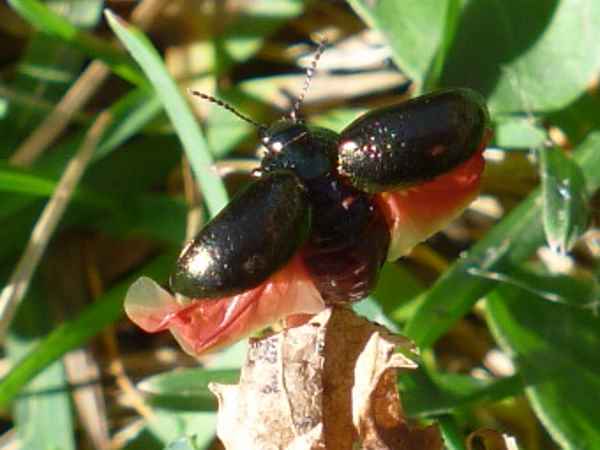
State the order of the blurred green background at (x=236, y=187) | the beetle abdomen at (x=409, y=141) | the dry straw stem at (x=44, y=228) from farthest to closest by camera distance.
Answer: the dry straw stem at (x=44, y=228), the blurred green background at (x=236, y=187), the beetle abdomen at (x=409, y=141)

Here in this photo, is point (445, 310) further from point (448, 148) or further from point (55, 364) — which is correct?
point (55, 364)

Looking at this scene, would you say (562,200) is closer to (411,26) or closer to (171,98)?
(411,26)

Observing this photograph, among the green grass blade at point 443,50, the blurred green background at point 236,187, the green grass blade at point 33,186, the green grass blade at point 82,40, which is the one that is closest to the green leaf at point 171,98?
the blurred green background at point 236,187

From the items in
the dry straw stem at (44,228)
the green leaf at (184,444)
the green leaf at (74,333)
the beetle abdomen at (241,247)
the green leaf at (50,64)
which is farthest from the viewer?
the green leaf at (50,64)

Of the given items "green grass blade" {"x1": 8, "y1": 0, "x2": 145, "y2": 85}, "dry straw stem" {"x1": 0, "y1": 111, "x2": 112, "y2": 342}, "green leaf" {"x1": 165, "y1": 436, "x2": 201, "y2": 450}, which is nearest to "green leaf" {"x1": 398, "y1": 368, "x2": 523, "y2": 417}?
"green leaf" {"x1": 165, "y1": 436, "x2": 201, "y2": 450}

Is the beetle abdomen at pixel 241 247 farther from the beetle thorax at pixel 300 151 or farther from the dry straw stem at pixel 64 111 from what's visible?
the dry straw stem at pixel 64 111

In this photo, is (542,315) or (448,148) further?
(542,315)

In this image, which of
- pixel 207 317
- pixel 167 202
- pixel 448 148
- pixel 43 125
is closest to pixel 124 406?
pixel 167 202
